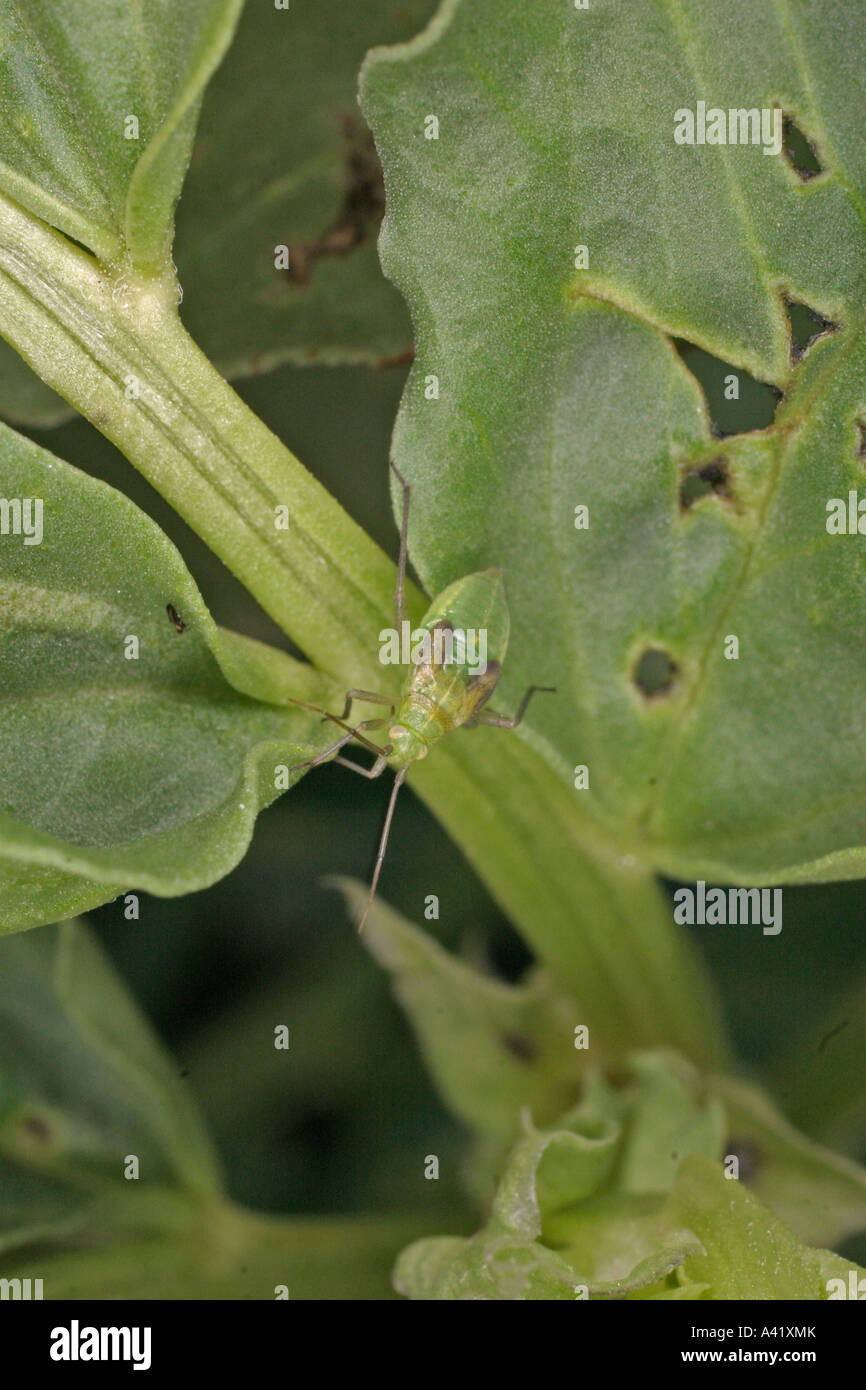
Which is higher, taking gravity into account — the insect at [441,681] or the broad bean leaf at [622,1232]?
the insect at [441,681]

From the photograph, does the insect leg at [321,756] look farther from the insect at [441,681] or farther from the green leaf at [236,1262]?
the green leaf at [236,1262]

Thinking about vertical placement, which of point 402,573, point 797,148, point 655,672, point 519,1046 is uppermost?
point 797,148

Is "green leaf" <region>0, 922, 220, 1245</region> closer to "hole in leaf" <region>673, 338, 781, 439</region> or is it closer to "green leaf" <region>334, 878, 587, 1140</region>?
"green leaf" <region>334, 878, 587, 1140</region>

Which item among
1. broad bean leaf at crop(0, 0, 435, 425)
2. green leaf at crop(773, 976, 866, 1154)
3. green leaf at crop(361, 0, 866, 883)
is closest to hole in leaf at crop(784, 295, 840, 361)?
green leaf at crop(361, 0, 866, 883)

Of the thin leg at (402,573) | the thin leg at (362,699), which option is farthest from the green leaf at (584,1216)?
the thin leg at (402,573)

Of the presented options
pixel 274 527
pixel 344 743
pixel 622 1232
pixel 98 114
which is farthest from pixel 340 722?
pixel 98 114

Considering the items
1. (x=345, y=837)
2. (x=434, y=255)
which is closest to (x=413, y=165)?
(x=434, y=255)

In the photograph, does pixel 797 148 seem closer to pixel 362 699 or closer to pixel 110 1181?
pixel 362 699
